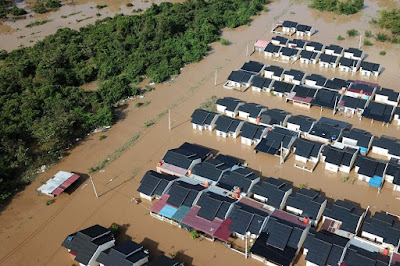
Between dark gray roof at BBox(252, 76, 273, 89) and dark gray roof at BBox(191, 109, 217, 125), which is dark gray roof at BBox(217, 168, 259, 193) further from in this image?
dark gray roof at BBox(252, 76, 273, 89)

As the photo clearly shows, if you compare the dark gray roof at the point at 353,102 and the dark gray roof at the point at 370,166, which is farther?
the dark gray roof at the point at 353,102

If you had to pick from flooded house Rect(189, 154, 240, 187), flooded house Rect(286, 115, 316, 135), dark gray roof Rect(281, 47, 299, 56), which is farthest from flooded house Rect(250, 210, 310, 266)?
dark gray roof Rect(281, 47, 299, 56)

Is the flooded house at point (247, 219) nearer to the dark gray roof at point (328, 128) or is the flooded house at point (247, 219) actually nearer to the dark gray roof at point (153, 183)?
the dark gray roof at point (153, 183)

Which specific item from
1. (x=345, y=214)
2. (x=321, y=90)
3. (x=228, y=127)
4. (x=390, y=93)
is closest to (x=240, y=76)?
(x=321, y=90)

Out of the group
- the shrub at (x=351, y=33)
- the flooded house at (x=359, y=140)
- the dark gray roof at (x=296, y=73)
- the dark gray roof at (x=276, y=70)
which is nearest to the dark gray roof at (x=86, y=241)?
the flooded house at (x=359, y=140)

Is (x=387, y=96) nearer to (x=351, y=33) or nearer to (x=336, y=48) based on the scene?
(x=336, y=48)

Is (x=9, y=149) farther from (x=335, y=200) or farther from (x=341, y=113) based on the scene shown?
(x=341, y=113)

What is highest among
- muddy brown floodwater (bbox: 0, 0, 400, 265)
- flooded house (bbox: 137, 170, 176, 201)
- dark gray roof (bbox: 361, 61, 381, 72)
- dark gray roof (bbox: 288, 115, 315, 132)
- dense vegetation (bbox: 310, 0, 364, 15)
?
dense vegetation (bbox: 310, 0, 364, 15)
